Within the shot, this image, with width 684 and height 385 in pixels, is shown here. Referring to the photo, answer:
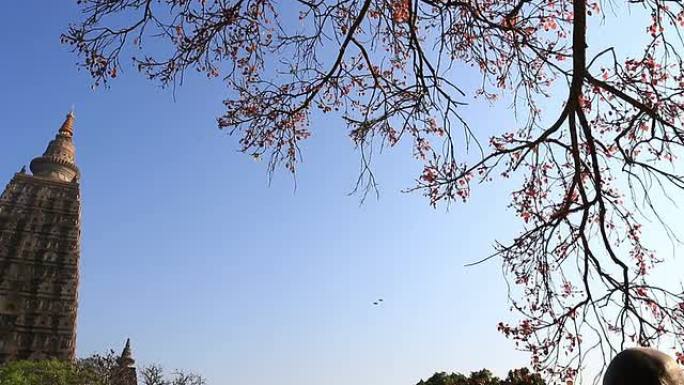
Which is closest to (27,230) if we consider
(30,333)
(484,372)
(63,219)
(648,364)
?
(63,219)

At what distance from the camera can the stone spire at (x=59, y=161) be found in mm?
42312

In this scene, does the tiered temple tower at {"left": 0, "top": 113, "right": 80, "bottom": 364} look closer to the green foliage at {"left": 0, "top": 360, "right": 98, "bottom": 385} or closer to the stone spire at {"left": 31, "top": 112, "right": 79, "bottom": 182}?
the stone spire at {"left": 31, "top": 112, "right": 79, "bottom": 182}

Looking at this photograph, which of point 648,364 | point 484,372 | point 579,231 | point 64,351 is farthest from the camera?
point 64,351

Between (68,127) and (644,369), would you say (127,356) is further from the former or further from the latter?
(644,369)

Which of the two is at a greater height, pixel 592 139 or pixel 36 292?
pixel 36 292

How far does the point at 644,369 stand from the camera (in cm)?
265

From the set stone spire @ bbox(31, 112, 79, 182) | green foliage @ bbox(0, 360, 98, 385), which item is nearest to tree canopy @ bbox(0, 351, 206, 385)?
green foliage @ bbox(0, 360, 98, 385)

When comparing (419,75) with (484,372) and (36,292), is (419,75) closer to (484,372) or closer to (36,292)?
(484,372)

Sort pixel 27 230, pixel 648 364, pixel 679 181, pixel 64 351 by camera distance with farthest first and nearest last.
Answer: pixel 27 230 → pixel 64 351 → pixel 679 181 → pixel 648 364

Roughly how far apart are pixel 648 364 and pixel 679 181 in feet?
9.57

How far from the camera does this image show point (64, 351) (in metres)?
32.0

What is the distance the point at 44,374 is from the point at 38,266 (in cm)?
1270

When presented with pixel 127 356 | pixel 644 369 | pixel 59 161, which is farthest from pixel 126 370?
pixel 644 369

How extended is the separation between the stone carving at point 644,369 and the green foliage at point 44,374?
25039 millimetres
